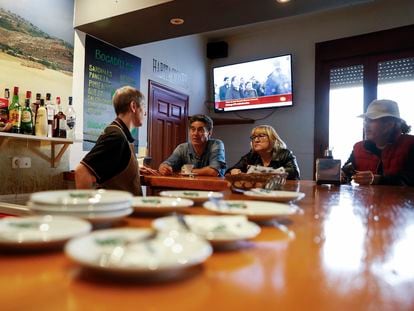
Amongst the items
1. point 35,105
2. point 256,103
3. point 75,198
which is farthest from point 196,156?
point 75,198

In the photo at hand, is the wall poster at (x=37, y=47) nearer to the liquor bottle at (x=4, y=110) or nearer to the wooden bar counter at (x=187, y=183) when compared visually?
the liquor bottle at (x=4, y=110)

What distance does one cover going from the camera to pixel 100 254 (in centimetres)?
35

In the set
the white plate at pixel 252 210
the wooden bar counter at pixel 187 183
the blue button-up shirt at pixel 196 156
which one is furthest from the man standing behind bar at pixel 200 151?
the white plate at pixel 252 210

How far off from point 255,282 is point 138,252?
135 mm

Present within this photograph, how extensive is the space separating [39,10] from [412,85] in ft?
13.7

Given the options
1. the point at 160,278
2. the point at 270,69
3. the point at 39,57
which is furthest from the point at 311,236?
the point at 270,69

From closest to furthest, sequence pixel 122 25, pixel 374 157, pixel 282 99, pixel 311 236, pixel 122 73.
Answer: pixel 311 236, pixel 374 157, pixel 122 25, pixel 122 73, pixel 282 99

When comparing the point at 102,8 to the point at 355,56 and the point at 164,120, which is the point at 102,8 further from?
the point at 355,56

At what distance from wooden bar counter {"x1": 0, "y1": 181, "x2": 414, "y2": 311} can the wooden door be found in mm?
3771

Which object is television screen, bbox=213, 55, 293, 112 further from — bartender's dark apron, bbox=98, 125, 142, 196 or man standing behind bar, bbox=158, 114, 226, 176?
bartender's dark apron, bbox=98, 125, 142, 196

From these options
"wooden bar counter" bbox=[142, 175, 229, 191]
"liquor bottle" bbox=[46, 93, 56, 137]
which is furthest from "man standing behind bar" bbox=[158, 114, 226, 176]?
"liquor bottle" bbox=[46, 93, 56, 137]

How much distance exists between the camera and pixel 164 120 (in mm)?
4441

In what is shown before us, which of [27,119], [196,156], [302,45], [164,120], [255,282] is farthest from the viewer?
[302,45]

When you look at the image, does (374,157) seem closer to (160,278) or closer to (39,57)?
(160,278)
